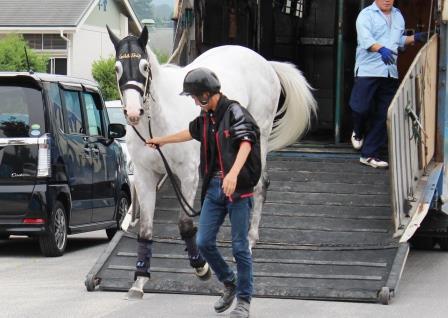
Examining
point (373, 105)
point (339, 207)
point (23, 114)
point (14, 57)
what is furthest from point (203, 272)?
point (14, 57)

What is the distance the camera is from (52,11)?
51.7 meters

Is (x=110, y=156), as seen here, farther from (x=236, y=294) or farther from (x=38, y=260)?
(x=236, y=294)

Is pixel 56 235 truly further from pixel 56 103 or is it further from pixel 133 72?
pixel 133 72

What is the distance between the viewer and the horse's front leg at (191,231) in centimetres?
920

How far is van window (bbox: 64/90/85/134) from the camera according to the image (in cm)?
1356

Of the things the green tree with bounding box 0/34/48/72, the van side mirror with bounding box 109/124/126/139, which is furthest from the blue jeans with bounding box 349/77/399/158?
the green tree with bounding box 0/34/48/72

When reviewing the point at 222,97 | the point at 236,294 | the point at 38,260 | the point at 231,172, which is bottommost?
the point at 38,260

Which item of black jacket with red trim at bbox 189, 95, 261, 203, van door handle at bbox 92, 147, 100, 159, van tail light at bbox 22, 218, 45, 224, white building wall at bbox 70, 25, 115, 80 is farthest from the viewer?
white building wall at bbox 70, 25, 115, 80

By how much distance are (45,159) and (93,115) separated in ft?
6.71

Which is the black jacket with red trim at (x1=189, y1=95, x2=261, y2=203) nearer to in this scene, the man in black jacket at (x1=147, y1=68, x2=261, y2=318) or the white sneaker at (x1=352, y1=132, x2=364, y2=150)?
the man in black jacket at (x1=147, y1=68, x2=261, y2=318)

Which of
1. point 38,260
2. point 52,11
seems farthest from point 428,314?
point 52,11

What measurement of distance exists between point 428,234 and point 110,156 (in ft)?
15.2

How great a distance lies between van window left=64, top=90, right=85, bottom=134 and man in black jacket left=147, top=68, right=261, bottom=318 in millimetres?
5440

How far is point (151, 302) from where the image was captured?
9.23m
